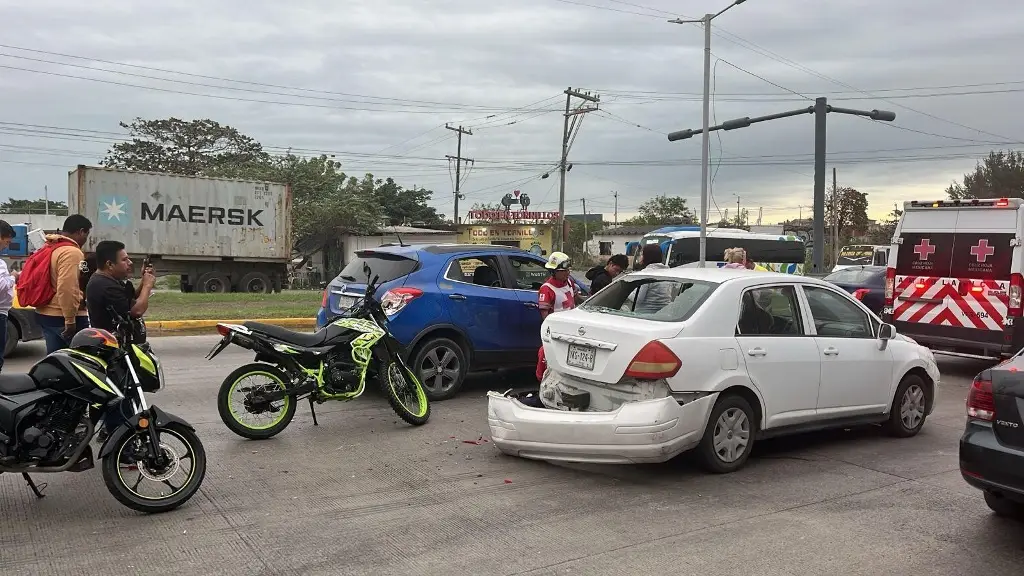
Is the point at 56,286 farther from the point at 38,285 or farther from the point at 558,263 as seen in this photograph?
the point at 558,263

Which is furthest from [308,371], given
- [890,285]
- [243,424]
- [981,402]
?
[890,285]

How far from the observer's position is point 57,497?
4.86 meters

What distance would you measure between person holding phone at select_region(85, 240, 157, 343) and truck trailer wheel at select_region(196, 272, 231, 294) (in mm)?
23313

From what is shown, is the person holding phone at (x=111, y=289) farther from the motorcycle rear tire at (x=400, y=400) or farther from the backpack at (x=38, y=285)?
the motorcycle rear tire at (x=400, y=400)

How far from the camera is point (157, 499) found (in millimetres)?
4617

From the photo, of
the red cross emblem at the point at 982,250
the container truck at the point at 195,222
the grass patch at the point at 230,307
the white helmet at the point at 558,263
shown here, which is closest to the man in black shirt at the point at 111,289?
the white helmet at the point at 558,263

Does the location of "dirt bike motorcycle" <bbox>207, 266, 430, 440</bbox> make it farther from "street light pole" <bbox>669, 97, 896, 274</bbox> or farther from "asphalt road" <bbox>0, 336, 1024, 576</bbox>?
"street light pole" <bbox>669, 97, 896, 274</bbox>

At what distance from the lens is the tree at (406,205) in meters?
64.4

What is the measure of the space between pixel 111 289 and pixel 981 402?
5816 millimetres

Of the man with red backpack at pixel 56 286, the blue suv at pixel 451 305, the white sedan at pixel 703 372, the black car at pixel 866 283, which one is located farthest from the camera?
the black car at pixel 866 283

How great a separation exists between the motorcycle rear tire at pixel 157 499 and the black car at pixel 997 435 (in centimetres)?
457

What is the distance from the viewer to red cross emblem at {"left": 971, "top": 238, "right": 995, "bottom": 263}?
10.3 metres

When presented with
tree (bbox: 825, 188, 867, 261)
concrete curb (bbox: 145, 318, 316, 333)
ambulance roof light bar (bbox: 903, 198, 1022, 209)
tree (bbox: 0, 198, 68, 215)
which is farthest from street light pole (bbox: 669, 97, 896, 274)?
tree (bbox: 0, 198, 68, 215)

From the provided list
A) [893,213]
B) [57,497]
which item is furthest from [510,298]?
[893,213]
